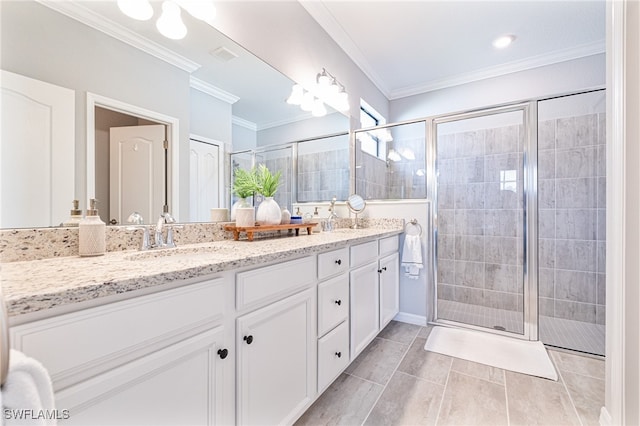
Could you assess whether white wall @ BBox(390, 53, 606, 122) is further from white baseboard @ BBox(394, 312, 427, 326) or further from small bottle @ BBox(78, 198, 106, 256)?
small bottle @ BBox(78, 198, 106, 256)

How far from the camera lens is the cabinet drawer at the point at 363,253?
1.58m

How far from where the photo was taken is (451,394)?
147cm

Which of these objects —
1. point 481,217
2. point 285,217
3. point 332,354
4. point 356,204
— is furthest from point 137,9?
point 481,217

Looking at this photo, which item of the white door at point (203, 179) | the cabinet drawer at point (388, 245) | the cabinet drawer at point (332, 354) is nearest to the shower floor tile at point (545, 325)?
the cabinet drawer at point (388, 245)

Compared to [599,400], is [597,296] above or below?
above

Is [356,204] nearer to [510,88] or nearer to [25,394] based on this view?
[510,88]

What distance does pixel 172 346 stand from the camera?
699mm

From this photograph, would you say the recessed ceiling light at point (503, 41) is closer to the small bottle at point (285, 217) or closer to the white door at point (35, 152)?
the small bottle at point (285, 217)

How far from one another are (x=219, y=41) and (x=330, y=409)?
1967 mm

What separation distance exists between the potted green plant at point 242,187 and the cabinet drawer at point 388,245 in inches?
38.5

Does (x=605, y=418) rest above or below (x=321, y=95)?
below

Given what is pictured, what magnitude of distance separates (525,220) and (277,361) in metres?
2.16

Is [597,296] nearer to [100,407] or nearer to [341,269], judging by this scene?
[341,269]
